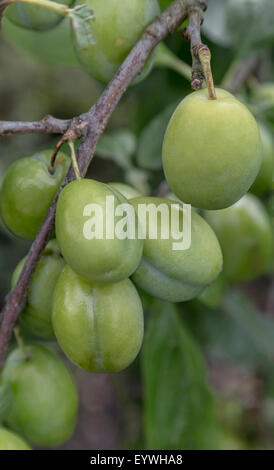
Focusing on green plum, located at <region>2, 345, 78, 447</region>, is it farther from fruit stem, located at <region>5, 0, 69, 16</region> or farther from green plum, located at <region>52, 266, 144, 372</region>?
fruit stem, located at <region>5, 0, 69, 16</region>

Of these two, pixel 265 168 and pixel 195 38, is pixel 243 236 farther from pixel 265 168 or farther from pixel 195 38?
pixel 195 38

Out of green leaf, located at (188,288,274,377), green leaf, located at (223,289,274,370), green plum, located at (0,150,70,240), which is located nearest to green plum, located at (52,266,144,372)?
green plum, located at (0,150,70,240)

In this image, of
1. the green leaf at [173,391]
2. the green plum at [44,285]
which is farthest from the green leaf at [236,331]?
the green plum at [44,285]

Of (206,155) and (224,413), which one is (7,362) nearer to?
(206,155)

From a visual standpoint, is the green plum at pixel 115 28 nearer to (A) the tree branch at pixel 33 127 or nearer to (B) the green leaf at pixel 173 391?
(A) the tree branch at pixel 33 127

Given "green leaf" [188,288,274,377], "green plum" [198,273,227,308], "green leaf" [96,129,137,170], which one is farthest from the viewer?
"green leaf" [188,288,274,377]
